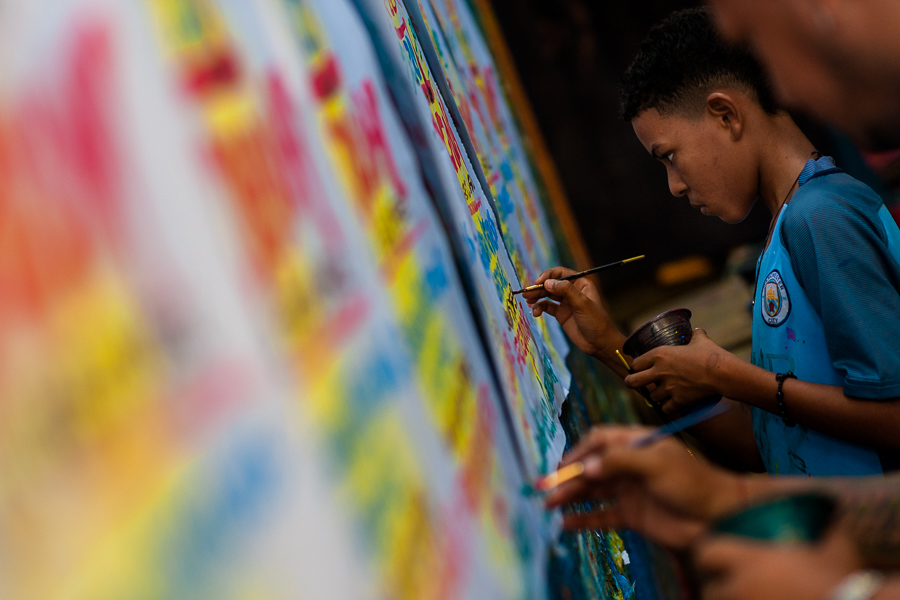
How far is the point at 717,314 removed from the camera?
3713 mm

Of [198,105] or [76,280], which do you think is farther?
[198,105]

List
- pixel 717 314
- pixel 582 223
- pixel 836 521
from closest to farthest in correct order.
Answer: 1. pixel 836 521
2. pixel 717 314
3. pixel 582 223

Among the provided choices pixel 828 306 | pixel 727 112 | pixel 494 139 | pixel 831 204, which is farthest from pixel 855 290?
pixel 494 139

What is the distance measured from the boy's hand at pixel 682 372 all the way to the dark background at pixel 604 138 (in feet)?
11.4

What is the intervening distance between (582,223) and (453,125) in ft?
11.6

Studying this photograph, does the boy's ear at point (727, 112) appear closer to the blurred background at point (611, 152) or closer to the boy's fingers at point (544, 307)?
the boy's fingers at point (544, 307)

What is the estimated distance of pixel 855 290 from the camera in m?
1.31

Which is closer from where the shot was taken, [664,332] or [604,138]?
[664,332]

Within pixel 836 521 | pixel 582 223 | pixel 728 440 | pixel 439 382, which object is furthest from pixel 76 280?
pixel 582 223

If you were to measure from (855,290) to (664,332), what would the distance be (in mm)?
408

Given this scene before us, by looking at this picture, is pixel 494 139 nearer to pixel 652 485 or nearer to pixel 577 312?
pixel 577 312

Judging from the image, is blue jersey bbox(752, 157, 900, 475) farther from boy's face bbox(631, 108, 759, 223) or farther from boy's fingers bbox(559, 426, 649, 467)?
boy's fingers bbox(559, 426, 649, 467)

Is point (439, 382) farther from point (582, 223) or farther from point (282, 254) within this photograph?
point (582, 223)

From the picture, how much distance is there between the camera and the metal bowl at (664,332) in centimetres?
162
